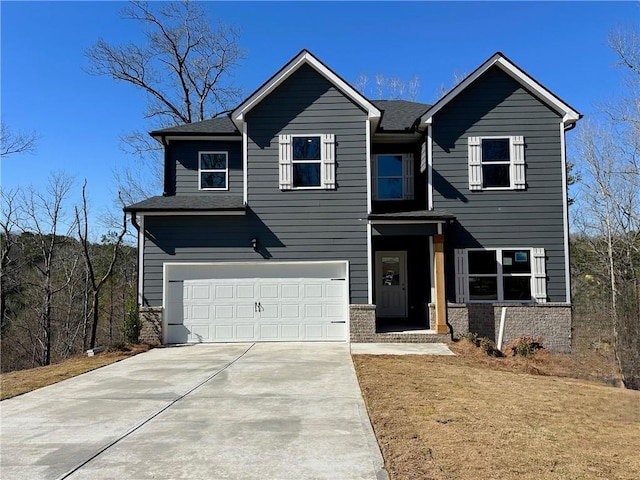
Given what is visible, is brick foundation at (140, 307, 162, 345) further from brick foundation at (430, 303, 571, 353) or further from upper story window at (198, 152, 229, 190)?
brick foundation at (430, 303, 571, 353)

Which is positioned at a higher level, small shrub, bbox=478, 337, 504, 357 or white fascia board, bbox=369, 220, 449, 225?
white fascia board, bbox=369, 220, 449, 225

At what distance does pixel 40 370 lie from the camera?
9.91 meters

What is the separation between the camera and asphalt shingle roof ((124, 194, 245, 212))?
40.9ft

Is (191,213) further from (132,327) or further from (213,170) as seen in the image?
(132,327)

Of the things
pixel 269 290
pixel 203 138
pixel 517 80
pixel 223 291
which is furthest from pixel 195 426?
pixel 517 80

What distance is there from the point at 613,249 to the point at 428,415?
17.1 m

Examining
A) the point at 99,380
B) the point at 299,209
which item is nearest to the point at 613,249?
the point at 299,209

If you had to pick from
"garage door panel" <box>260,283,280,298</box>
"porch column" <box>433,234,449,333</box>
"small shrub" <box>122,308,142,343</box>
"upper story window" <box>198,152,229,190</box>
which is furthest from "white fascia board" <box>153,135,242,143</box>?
"porch column" <box>433,234,449,333</box>

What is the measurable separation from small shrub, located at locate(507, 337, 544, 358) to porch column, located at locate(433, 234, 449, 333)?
172 centimetres

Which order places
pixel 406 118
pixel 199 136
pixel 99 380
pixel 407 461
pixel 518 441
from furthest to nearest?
pixel 406 118 < pixel 199 136 < pixel 99 380 < pixel 518 441 < pixel 407 461

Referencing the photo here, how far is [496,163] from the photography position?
517 inches

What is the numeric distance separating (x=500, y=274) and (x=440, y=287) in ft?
6.54

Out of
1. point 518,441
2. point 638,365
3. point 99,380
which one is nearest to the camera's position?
point 518,441

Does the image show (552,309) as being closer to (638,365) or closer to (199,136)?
(638,365)
